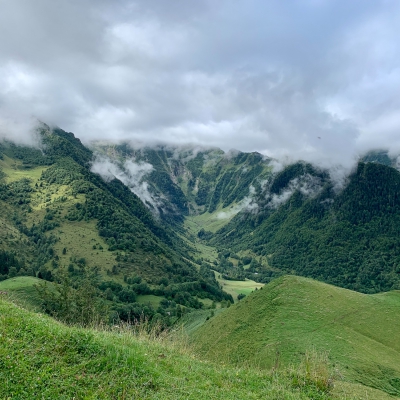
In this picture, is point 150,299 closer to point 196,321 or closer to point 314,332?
point 196,321

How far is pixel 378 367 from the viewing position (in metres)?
22.2

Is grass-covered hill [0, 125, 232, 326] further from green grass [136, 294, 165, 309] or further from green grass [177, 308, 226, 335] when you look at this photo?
green grass [177, 308, 226, 335]

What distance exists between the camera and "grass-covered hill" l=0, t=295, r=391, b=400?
29.8 ft

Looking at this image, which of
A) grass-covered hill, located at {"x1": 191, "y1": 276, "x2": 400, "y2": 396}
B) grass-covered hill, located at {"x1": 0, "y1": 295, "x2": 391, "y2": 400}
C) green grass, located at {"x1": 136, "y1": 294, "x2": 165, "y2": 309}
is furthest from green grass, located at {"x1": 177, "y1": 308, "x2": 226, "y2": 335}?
grass-covered hill, located at {"x1": 0, "y1": 295, "x2": 391, "y2": 400}

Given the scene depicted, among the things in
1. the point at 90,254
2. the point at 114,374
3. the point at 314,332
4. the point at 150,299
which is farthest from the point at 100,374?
the point at 90,254

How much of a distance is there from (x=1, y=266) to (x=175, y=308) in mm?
71268

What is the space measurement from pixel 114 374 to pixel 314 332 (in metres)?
23.0

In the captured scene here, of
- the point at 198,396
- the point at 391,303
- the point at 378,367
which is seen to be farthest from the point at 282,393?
the point at 391,303

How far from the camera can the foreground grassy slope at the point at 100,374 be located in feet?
29.7

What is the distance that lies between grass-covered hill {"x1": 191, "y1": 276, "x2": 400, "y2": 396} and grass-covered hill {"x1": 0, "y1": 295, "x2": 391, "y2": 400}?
6.09 m

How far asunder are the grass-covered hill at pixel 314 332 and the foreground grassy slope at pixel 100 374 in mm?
6910

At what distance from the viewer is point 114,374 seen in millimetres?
10039

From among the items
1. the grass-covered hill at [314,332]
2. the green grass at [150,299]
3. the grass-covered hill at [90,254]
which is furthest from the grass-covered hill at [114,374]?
the green grass at [150,299]

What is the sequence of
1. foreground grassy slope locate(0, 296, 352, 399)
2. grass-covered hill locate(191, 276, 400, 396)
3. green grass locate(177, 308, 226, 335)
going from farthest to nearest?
green grass locate(177, 308, 226, 335), grass-covered hill locate(191, 276, 400, 396), foreground grassy slope locate(0, 296, 352, 399)
